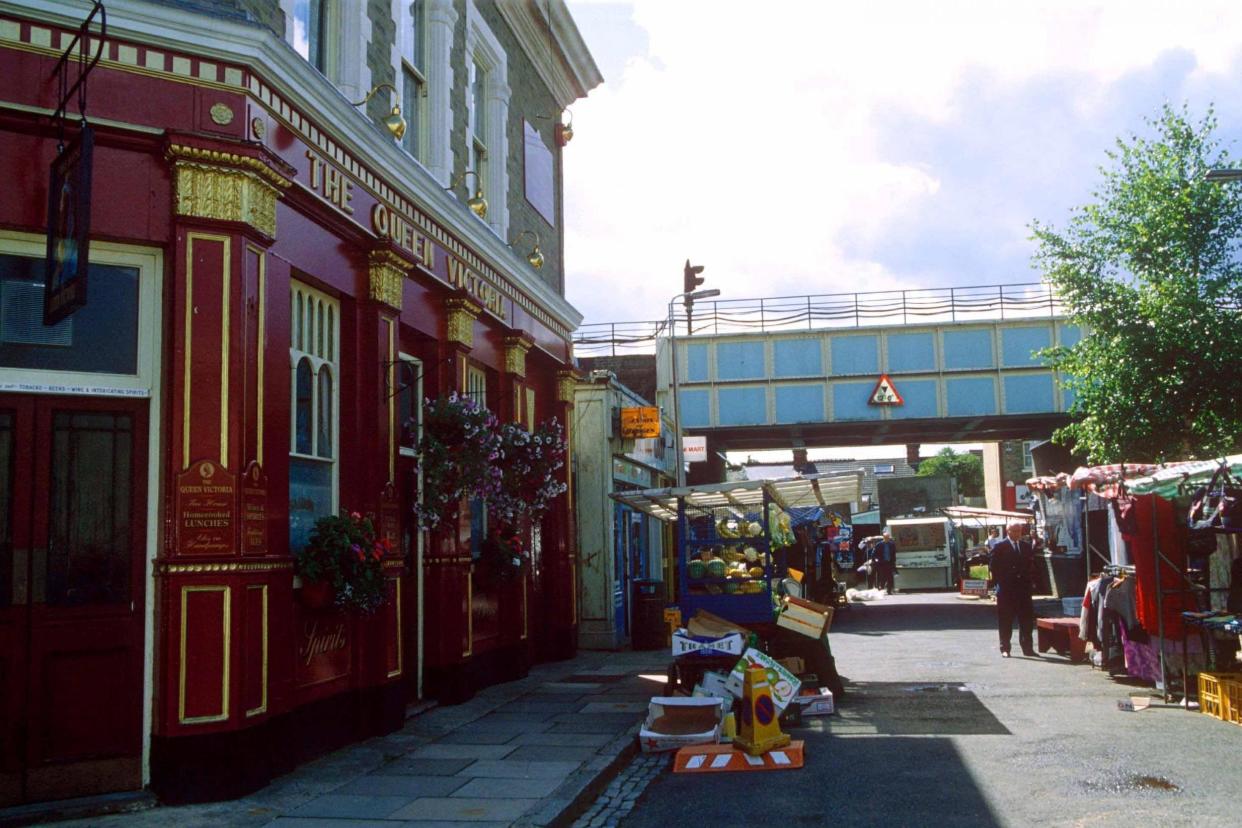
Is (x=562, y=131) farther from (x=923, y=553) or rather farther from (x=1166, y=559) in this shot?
(x=923, y=553)

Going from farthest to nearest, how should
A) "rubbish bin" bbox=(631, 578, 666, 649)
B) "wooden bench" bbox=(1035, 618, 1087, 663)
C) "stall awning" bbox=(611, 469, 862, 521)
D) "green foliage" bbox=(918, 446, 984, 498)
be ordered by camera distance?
1. "green foliage" bbox=(918, 446, 984, 498)
2. "rubbish bin" bbox=(631, 578, 666, 649)
3. "wooden bench" bbox=(1035, 618, 1087, 663)
4. "stall awning" bbox=(611, 469, 862, 521)

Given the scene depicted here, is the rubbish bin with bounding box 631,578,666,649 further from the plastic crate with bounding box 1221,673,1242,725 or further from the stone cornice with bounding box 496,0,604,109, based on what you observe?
the plastic crate with bounding box 1221,673,1242,725

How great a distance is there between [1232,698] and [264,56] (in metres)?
9.22

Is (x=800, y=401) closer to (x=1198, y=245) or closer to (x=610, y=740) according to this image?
(x=1198, y=245)

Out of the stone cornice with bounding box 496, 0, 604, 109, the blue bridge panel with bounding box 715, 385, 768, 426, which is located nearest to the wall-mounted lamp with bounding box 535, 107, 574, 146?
the stone cornice with bounding box 496, 0, 604, 109

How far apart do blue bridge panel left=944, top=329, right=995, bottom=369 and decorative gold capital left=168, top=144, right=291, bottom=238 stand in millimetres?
23279

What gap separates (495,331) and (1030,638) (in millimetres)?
8481

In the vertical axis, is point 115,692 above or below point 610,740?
above

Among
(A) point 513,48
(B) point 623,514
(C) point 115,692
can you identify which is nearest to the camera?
(C) point 115,692

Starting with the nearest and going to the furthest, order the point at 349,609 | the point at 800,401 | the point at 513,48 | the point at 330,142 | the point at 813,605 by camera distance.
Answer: the point at 349,609, the point at 330,142, the point at 813,605, the point at 513,48, the point at 800,401

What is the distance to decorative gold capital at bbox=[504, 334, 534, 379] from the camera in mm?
13820

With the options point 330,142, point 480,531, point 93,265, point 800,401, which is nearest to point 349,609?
point 93,265

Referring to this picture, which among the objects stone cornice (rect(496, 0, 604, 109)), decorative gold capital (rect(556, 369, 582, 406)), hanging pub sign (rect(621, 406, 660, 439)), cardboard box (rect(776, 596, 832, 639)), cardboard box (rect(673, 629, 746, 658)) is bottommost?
cardboard box (rect(673, 629, 746, 658))

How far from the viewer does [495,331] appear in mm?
13523
